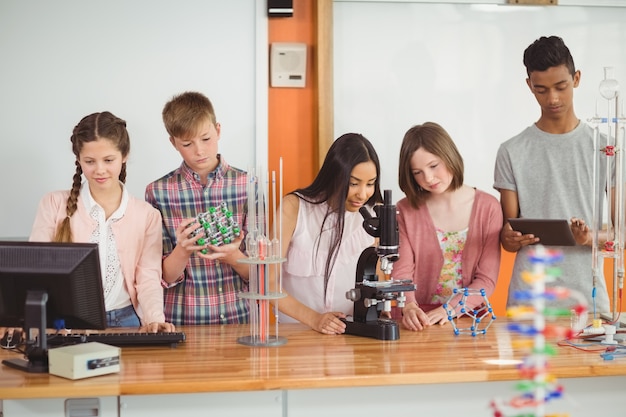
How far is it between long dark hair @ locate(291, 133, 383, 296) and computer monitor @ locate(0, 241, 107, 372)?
39.7 inches

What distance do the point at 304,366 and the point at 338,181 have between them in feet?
2.85

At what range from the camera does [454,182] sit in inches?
128

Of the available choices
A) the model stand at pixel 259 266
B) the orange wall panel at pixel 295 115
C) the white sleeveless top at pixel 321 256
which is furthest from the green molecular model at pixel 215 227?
the orange wall panel at pixel 295 115

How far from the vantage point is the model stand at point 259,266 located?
2.60 m

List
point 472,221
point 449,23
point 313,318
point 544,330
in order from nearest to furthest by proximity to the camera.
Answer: point 544,330, point 313,318, point 472,221, point 449,23

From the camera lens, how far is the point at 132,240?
9.74 feet

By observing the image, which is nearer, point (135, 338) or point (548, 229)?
point (135, 338)

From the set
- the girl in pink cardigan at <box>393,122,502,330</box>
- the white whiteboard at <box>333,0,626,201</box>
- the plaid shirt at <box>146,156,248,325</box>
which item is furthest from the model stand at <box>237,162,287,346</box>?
the white whiteboard at <box>333,0,626,201</box>

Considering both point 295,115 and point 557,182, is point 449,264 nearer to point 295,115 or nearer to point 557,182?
point 557,182

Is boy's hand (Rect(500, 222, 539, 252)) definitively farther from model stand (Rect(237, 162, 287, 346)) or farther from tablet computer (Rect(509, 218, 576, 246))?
model stand (Rect(237, 162, 287, 346))

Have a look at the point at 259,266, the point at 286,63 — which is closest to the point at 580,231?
the point at 259,266

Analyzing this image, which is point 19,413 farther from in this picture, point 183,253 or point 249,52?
point 249,52

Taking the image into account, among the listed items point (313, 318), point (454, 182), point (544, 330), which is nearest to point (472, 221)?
point (454, 182)

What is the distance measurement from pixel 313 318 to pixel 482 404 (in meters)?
0.73
